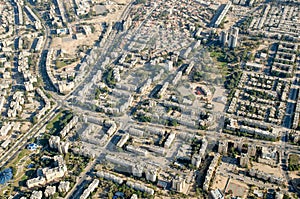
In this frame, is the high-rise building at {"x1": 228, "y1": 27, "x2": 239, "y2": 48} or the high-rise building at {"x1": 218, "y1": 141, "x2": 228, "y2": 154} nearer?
the high-rise building at {"x1": 218, "y1": 141, "x2": 228, "y2": 154}

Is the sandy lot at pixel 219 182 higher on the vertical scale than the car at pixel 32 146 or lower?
higher

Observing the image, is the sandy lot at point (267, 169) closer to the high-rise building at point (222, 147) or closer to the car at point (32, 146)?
the high-rise building at point (222, 147)

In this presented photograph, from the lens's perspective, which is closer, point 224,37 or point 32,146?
point 32,146

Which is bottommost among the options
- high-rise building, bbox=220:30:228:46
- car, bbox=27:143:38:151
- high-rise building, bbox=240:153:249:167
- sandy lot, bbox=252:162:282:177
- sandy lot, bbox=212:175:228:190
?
car, bbox=27:143:38:151

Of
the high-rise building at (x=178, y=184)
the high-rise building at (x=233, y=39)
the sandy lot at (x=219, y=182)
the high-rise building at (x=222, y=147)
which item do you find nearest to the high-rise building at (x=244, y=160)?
the high-rise building at (x=222, y=147)

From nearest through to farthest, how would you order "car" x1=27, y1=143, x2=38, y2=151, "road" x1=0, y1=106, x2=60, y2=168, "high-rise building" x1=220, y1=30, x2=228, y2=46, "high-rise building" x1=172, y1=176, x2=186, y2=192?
"high-rise building" x1=172, y1=176, x2=186, y2=192 → "road" x1=0, y1=106, x2=60, y2=168 → "car" x1=27, y1=143, x2=38, y2=151 → "high-rise building" x1=220, y1=30, x2=228, y2=46

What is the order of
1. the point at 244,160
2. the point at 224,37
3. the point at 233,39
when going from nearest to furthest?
the point at 244,160
the point at 233,39
the point at 224,37

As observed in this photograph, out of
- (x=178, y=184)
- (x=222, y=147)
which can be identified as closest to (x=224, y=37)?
(x=222, y=147)

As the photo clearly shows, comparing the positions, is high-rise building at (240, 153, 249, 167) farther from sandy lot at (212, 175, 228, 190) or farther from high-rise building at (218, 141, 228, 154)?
sandy lot at (212, 175, 228, 190)

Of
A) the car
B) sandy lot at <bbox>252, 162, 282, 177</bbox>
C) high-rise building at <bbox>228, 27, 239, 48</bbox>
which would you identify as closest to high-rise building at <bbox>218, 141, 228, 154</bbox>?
sandy lot at <bbox>252, 162, 282, 177</bbox>

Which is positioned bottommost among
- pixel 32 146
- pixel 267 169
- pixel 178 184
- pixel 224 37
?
pixel 32 146

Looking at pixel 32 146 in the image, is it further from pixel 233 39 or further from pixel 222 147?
pixel 233 39

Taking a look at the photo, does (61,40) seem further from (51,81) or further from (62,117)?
(62,117)
